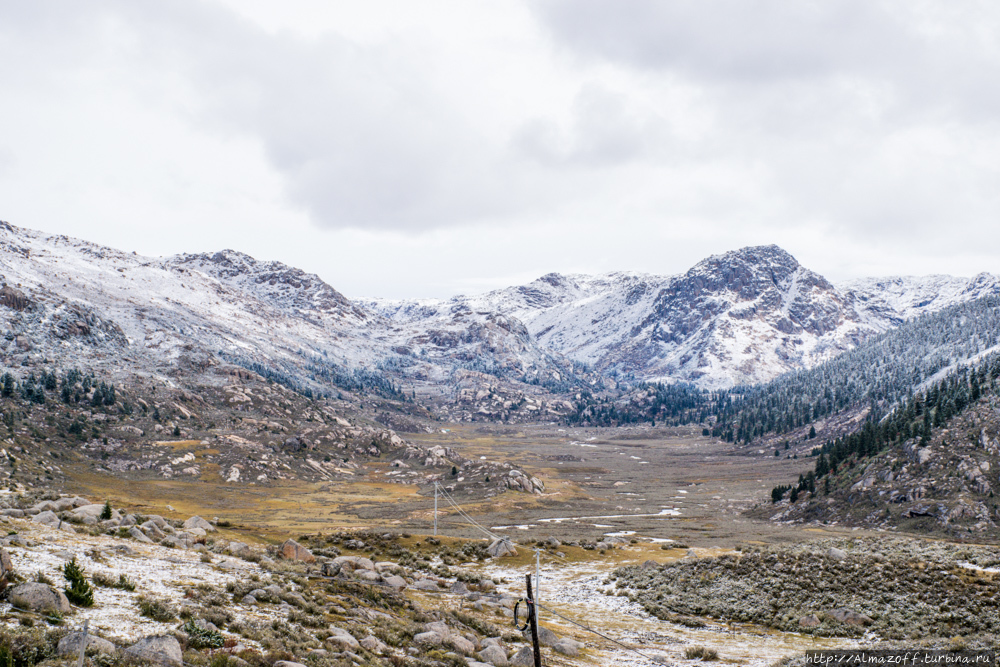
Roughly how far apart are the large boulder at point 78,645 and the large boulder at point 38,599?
2957 millimetres

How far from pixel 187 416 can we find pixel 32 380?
36117mm

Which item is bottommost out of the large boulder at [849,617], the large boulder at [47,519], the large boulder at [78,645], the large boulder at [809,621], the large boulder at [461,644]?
the large boulder at [809,621]

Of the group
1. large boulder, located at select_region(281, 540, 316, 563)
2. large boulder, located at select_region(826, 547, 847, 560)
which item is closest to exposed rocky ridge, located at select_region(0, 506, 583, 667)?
large boulder, located at select_region(281, 540, 316, 563)

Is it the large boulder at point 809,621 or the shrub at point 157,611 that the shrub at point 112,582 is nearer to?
the shrub at point 157,611

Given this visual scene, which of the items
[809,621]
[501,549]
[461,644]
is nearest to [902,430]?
[501,549]

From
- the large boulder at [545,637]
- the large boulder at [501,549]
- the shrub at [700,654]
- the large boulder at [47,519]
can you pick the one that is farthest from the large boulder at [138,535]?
the large boulder at [501,549]

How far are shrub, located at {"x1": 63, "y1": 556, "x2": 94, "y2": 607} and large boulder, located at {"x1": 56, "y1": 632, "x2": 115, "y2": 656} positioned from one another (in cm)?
412

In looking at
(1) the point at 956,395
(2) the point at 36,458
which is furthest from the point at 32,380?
(1) the point at 956,395

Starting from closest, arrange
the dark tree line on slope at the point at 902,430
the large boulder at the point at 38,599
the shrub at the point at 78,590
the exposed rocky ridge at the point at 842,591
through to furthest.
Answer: the large boulder at the point at 38,599 < the shrub at the point at 78,590 < the exposed rocky ridge at the point at 842,591 < the dark tree line on slope at the point at 902,430

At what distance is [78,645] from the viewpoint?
15.3 m

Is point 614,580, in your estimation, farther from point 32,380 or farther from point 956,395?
point 32,380

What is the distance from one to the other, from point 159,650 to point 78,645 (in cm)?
200

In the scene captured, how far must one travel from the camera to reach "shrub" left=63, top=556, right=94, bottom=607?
19406mm

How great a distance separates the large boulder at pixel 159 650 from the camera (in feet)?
52.3
